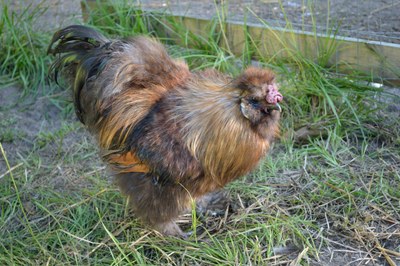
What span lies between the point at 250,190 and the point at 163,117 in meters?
0.98

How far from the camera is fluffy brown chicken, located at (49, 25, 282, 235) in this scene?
2758 mm

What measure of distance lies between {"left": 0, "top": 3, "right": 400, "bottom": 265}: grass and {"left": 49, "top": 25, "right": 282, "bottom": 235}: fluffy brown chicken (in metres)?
0.31

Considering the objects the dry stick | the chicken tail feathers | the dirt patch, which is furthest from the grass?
the chicken tail feathers

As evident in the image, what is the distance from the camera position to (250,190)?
140 inches

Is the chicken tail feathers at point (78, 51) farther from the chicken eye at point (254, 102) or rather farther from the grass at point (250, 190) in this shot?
the chicken eye at point (254, 102)

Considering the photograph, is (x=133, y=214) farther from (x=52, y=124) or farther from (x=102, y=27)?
(x=102, y=27)

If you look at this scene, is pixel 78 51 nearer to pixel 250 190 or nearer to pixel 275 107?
pixel 275 107

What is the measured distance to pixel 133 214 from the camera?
3.42 m

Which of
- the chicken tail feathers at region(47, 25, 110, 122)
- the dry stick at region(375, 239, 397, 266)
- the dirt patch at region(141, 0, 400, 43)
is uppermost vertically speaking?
the chicken tail feathers at region(47, 25, 110, 122)

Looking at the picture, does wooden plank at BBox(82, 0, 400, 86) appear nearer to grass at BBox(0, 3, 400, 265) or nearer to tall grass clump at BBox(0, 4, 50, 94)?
grass at BBox(0, 3, 400, 265)

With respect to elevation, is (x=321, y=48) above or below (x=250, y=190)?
above

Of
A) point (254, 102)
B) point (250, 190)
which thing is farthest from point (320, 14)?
point (254, 102)

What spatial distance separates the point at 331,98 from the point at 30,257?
2.37 meters

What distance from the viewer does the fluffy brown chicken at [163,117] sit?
2.76 m
